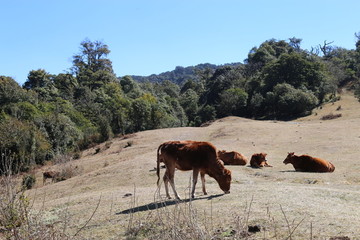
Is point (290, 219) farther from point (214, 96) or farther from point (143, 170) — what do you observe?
point (214, 96)

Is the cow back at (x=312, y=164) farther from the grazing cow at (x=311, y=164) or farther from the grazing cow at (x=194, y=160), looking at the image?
the grazing cow at (x=194, y=160)

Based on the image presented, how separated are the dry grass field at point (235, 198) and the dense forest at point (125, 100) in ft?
32.4

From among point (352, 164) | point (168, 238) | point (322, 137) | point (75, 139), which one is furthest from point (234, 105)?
point (168, 238)

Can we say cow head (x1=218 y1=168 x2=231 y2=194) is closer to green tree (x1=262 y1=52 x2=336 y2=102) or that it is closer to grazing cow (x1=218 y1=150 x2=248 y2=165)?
grazing cow (x1=218 y1=150 x2=248 y2=165)

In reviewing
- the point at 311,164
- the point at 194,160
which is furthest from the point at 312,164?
the point at 194,160

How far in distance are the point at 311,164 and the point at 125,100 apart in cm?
4016

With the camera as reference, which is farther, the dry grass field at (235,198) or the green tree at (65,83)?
the green tree at (65,83)

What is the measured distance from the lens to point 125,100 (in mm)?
56062

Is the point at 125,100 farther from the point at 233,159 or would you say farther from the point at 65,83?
the point at 233,159

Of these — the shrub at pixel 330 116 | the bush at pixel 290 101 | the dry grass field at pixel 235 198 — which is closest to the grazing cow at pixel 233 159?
the dry grass field at pixel 235 198

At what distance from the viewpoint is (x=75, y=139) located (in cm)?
4884

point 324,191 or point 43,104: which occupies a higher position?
point 43,104

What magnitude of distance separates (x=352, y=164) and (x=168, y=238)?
16.9 m

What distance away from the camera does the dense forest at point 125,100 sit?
45125 millimetres
